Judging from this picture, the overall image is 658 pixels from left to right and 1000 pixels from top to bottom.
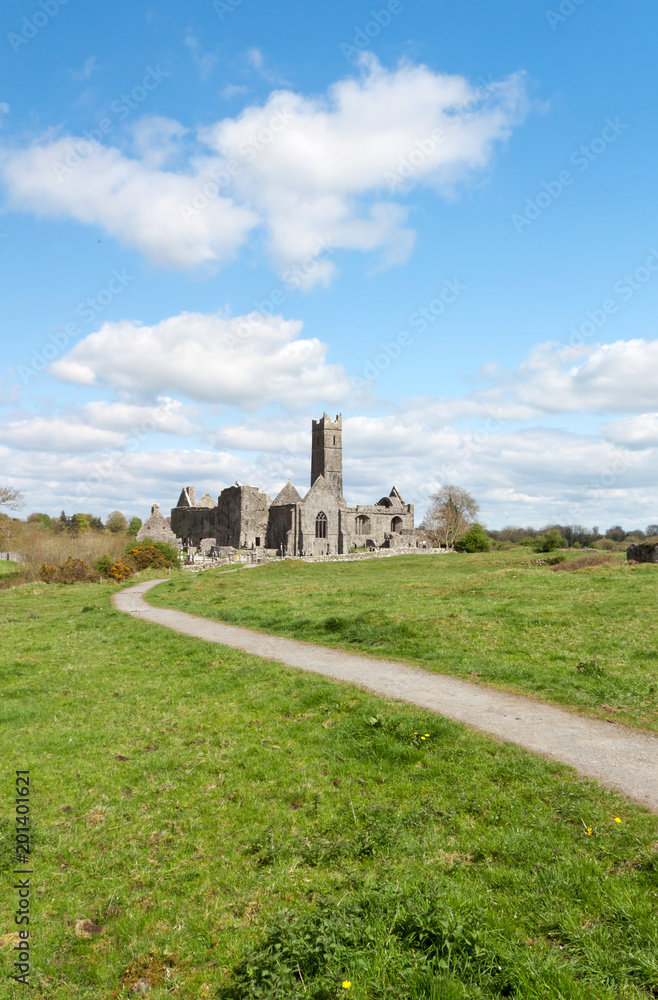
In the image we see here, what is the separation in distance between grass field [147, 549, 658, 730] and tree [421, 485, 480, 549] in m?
67.9

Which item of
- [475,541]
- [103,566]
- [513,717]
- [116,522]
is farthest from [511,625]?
[116,522]

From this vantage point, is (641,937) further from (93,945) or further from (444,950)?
(93,945)

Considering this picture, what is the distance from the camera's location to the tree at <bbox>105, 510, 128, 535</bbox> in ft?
419

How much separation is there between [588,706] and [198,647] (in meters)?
11.0

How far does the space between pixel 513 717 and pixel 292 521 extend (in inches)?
2571

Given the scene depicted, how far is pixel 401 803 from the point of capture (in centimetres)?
785

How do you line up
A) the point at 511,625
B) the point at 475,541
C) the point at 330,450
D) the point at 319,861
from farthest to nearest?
1. the point at 330,450
2. the point at 475,541
3. the point at 511,625
4. the point at 319,861

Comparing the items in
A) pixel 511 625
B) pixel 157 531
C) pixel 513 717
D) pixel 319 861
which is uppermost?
pixel 157 531

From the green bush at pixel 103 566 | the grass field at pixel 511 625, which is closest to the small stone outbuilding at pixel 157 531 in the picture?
the green bush at pixel 103 566

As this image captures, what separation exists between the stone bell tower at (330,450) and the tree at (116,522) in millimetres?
57558

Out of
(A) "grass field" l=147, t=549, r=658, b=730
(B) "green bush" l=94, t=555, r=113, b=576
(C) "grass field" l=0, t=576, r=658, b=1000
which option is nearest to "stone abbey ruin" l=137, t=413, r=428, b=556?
(B) "green bush" l=94, t=555, r=113, b=576

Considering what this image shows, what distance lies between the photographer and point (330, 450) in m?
91.2

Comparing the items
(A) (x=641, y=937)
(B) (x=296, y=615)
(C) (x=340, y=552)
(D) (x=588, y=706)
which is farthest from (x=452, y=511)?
(A) (x=641, y=937)

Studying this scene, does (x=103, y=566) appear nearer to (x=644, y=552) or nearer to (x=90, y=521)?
(x=644, y=552)
